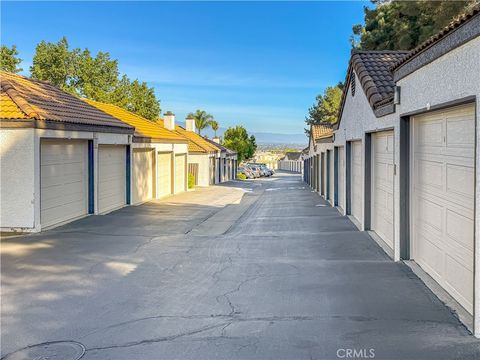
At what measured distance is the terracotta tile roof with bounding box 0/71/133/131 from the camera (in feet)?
43.2

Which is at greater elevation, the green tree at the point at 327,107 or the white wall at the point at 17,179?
the green tree at the point at 327,107

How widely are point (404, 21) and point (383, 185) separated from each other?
66.2 ft

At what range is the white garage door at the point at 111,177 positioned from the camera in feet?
57.7

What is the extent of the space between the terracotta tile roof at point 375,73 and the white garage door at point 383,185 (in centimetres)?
86

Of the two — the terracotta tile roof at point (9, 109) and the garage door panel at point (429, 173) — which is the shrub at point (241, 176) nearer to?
the terracotta tile roof at point (9, 109)

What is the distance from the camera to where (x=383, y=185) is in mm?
11578

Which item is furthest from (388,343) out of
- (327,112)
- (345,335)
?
(327,112)

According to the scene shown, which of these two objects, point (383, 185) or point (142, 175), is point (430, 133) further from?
point (142, 175)

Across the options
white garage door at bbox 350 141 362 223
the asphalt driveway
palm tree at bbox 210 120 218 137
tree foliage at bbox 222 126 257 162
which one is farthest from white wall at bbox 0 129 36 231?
palm tree at bbox 210 120 218 137

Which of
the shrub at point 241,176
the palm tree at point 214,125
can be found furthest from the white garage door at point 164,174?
the palm tree at point 214,125

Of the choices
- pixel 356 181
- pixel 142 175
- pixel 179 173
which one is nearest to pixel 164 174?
pixel 179 173

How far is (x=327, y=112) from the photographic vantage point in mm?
70562

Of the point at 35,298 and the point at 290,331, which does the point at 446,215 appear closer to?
the point at 290,331

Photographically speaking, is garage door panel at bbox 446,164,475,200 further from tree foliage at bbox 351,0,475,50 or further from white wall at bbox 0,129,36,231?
tree foliage at bbox 351,0,475,50
